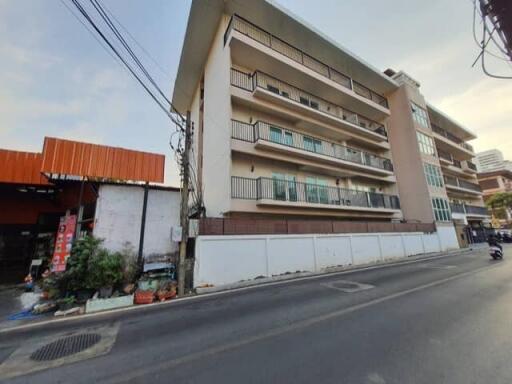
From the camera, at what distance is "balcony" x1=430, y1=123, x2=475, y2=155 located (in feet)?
88.6

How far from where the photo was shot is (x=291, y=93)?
51.2 ft

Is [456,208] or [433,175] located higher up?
[433,175]

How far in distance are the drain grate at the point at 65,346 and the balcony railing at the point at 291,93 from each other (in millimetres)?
12392

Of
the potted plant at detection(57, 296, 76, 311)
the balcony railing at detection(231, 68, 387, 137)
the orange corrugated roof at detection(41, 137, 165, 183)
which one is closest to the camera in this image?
the potted plant at detection(57, 296, 76, 311)

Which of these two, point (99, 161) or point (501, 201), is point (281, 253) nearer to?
point (99, 161)

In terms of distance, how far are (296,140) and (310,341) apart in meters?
12.1

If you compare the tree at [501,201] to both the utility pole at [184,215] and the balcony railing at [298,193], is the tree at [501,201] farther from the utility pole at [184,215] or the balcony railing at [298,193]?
the utility pole at [184,215]

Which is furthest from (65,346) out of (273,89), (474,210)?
(474,210)

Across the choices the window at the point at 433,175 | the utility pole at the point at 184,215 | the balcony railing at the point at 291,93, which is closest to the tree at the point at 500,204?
the window at the point at 433,175

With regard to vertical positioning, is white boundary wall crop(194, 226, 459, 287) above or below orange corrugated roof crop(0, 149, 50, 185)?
below

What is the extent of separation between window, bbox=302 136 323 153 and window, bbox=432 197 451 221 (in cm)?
1318

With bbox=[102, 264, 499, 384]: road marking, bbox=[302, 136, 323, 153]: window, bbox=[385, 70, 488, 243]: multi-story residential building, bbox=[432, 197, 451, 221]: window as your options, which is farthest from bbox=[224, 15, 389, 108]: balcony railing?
bbox=[102, 264, 499, 384]: road marking

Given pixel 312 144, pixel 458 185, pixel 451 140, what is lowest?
pixel 458 185

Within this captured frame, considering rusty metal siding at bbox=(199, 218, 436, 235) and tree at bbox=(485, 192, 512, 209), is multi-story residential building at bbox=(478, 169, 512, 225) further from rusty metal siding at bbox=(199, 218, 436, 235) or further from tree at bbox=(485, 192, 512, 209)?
rusty metal siding at bbox=(199, 218, 436, 235)
